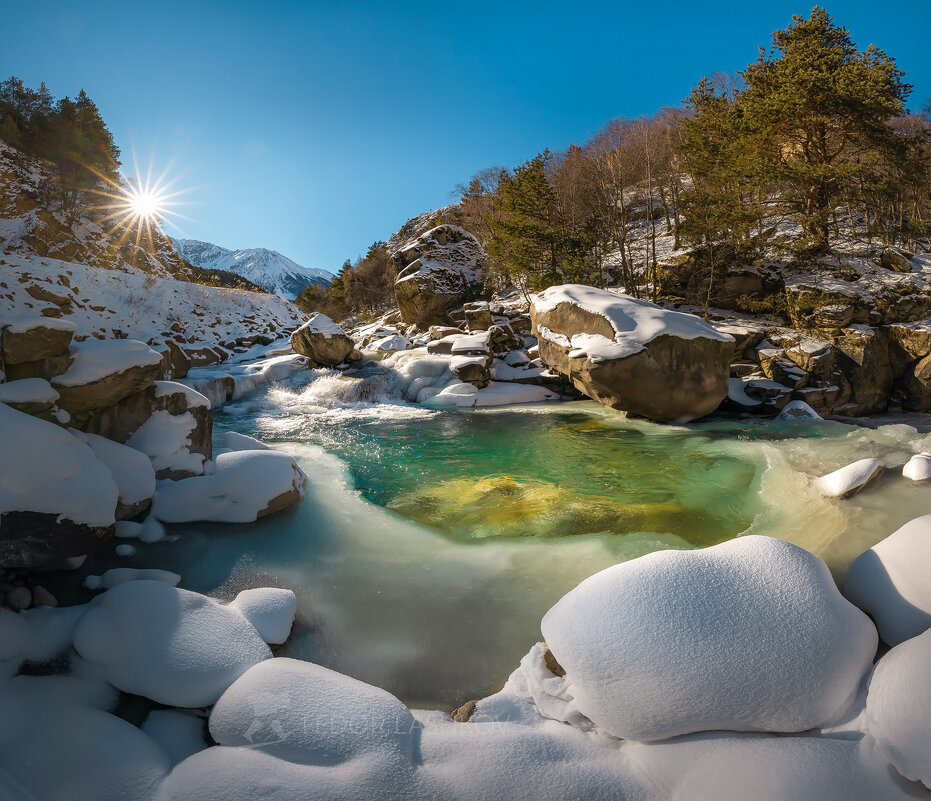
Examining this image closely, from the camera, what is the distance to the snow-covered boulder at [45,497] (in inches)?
121

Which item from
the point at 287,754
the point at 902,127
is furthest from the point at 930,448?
the point at 902,127

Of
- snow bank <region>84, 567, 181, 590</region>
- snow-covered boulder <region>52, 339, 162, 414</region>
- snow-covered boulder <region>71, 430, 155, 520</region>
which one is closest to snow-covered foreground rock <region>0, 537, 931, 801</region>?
snow bank <region>84, 567, 181, 590</region>

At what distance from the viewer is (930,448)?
580cm

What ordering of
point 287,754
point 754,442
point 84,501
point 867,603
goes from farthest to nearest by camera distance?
point 754,442 → point 84,501 → point 867,603 → point 287,754

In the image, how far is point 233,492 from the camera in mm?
4953

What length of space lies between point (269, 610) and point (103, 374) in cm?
341

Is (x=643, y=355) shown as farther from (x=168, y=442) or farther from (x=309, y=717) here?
(x=309, y=717)

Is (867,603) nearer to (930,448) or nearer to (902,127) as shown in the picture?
(930,448)

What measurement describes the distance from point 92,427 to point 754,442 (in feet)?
33.0

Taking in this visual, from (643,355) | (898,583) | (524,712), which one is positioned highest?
(643,355)

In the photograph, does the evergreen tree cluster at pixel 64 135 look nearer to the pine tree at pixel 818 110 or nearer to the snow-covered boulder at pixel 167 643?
the snow-covered boulder at pixel 167 643

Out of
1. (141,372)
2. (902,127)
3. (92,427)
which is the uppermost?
(902,127)

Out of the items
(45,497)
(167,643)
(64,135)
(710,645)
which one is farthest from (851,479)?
(64,135)

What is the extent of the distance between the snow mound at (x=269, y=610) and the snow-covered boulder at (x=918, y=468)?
6640mm
